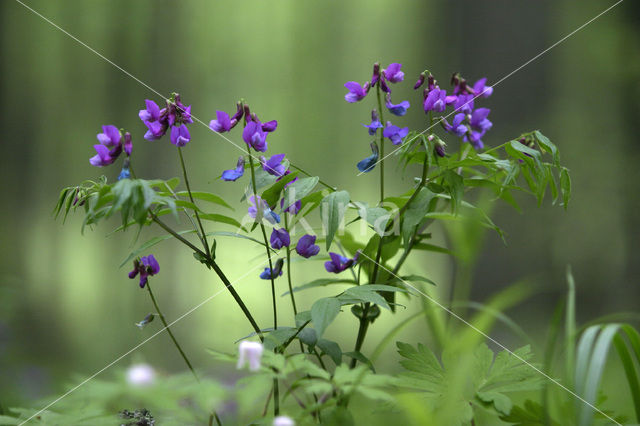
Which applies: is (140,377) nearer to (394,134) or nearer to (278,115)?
(394,134)

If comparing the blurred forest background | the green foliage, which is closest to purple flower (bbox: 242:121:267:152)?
the green foliage

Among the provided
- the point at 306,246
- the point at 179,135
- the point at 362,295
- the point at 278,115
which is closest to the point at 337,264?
the point at 306,246

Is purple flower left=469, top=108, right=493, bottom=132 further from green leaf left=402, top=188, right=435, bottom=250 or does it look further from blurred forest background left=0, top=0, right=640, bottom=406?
blurred forest background left=0, top=0, right=640, bottom=406

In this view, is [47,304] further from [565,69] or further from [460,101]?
[565,69]


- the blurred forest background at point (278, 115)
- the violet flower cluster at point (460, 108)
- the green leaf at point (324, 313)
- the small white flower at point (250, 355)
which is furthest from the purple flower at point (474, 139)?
the blurred forest background at point (278, 115)

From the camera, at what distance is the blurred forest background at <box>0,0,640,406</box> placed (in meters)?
1.83

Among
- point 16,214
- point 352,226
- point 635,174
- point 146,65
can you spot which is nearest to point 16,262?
point 16,214

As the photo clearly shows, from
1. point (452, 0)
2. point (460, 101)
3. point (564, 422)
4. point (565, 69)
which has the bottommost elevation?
point (564, 422)

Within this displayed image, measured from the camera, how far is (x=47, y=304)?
73.0 inches

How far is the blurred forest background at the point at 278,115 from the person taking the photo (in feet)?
6.01

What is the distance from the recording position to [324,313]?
58cm

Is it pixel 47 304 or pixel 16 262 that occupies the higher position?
pixel 16 262

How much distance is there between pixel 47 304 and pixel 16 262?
0.60 ft

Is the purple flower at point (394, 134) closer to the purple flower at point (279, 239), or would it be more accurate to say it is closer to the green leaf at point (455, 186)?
the green leaf at point (455, 186)
